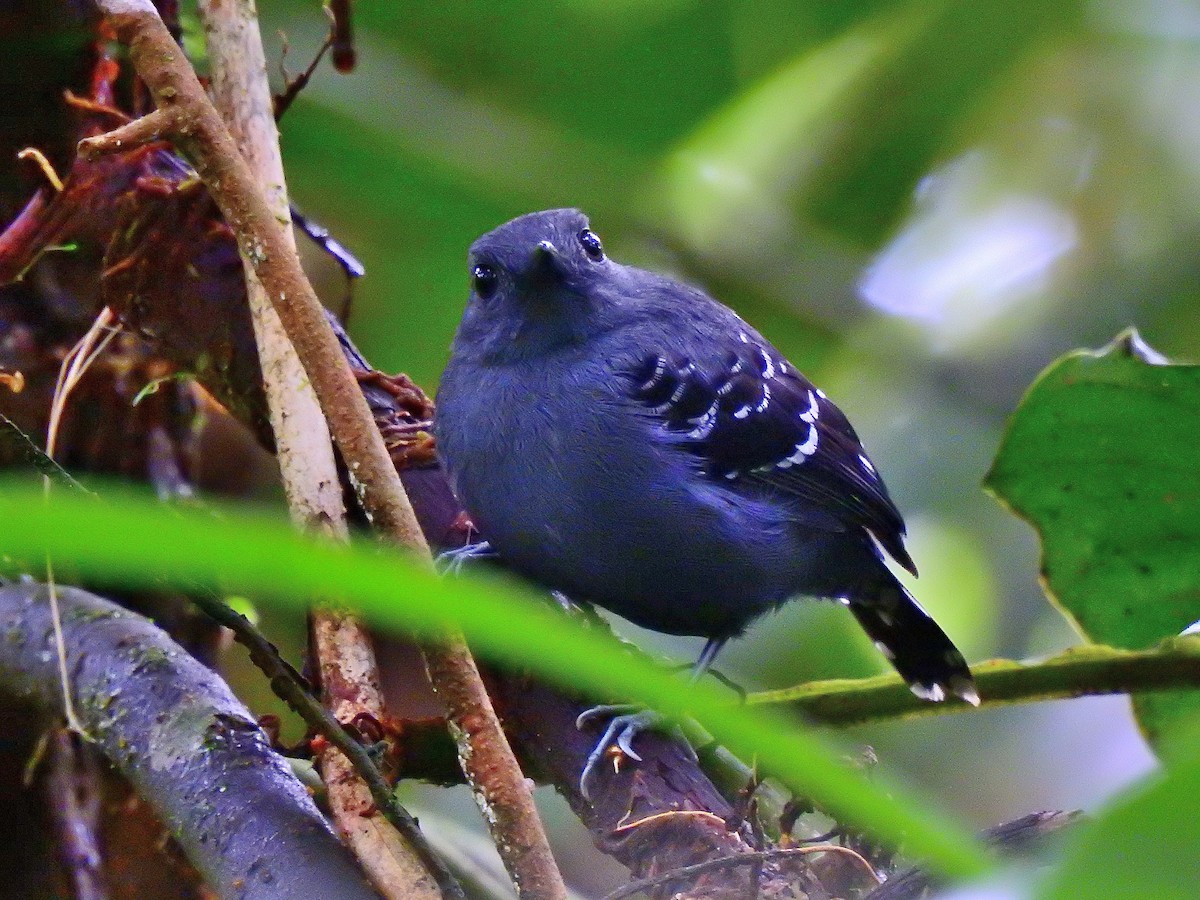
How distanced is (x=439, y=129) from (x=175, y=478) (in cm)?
185

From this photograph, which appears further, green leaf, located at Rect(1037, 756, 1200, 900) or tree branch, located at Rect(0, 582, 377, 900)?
tree branch, located at Rect(0, 582, 377, 900)

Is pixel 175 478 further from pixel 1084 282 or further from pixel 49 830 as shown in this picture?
pixel 1084 282

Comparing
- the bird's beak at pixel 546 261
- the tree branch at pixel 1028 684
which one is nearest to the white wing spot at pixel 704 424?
the bird's beak at pixel 546 261

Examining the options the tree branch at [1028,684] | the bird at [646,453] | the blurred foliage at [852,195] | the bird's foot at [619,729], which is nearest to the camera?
the bird's foot at [619,729]

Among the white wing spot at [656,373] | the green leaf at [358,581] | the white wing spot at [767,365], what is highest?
the green leaf at [358,581]

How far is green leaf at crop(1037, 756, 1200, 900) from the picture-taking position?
24.8 inches

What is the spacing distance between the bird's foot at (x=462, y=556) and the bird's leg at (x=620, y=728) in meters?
0.58

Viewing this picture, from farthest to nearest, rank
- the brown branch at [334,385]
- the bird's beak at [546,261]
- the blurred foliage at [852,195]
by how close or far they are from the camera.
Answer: the blurred foliage at [852,195], the bird's beak at [546,261], the brown branch at [334,385]

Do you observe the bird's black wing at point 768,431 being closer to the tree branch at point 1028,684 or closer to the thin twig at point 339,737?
the tree branch at point 1028,684

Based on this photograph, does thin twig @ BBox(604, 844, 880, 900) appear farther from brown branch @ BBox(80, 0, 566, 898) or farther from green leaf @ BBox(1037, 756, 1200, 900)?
green leaf @ BBox(1037, 756, 1200, 900)

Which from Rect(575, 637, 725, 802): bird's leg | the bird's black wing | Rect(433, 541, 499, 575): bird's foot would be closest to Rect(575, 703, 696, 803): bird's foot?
Rect(575, 637, 725, 802): bird's leg

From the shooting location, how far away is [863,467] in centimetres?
334

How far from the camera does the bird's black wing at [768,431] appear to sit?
2.98m

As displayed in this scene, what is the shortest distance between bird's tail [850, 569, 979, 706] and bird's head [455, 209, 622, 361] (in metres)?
1.11
